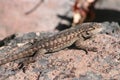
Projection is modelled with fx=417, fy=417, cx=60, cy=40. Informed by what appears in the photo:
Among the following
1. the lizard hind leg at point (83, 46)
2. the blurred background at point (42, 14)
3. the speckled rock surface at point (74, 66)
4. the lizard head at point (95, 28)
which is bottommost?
the speckled rock surface at point (74, 66)

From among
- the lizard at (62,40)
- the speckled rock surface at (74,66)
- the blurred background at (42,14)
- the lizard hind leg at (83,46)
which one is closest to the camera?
the speckled rock surface at (74,66)

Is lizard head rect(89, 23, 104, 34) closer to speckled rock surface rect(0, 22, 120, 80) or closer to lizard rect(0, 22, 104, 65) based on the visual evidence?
lizard rect(0, 22, 104, 65)

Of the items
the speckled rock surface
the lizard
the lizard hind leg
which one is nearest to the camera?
the speckled rock surface

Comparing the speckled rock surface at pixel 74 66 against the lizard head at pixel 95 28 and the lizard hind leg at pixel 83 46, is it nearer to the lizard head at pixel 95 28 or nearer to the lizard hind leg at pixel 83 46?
the lizard hind leg at pixel 83 46

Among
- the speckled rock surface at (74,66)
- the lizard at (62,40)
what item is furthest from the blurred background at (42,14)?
the speckled rock surface at (74,66)

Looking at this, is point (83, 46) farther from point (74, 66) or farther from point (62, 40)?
point (74, 66)

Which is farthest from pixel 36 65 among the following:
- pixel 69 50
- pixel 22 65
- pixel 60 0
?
pixel 60 0

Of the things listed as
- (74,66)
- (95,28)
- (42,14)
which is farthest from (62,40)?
(42,14)

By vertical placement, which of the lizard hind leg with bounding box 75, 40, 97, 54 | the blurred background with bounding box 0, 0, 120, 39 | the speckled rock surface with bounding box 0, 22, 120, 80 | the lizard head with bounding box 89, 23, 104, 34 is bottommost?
the speckled rock surface with bounding box 0, 22, 120, 80

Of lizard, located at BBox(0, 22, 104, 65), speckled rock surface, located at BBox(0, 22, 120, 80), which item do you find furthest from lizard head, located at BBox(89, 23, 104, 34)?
speckled rock surface, located at BBox(0, 22, 120, 80)

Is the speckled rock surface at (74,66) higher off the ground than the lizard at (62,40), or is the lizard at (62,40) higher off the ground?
the lizard at (62,40)

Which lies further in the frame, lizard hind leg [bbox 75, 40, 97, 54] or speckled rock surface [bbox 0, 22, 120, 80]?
lizard hind leg [bbox 75, 40, 97, 54]

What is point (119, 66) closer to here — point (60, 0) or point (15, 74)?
point (15, 74)
